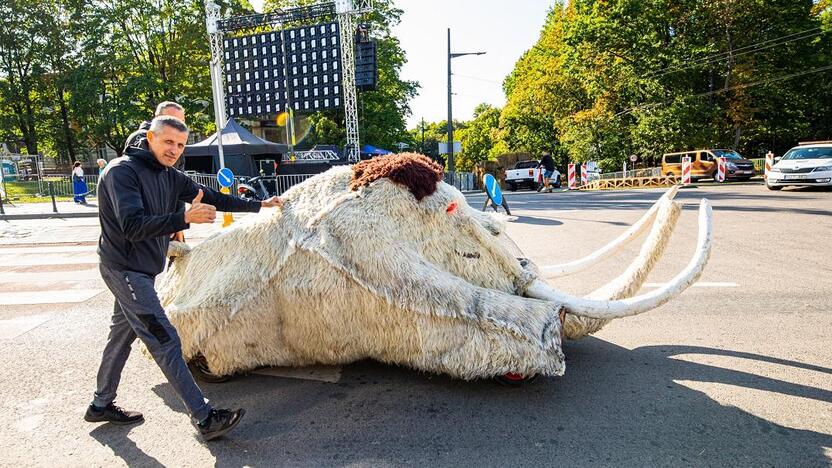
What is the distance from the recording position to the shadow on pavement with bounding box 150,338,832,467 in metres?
2.29

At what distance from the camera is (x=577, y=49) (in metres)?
28.6

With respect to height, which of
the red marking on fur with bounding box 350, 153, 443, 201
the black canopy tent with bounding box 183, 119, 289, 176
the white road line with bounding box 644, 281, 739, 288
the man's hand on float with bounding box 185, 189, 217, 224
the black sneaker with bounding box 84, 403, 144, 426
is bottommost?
the black sneaker with bounding box 84, 403, 144, 426

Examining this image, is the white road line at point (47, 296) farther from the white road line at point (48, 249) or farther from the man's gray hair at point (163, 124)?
the man's gray hair at point (163, 124)

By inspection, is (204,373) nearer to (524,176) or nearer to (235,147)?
(235,147)

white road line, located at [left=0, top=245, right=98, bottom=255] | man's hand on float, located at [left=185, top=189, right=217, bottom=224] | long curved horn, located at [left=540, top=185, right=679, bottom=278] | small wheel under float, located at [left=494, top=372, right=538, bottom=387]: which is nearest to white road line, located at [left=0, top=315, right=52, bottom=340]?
man's hand on float, located at [left=185, top=189, right=217, bottom=224]

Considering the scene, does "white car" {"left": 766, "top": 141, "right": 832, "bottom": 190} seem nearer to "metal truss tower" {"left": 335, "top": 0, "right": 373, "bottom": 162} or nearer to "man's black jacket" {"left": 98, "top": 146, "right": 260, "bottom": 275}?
"metal truss tower" {"left": 335, "top": 0, "right": 373, "bottom": 162}

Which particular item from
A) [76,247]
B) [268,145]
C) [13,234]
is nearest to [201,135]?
[268,145]

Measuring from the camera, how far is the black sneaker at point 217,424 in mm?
2422

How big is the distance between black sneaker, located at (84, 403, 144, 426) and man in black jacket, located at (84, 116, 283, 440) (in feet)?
1.60

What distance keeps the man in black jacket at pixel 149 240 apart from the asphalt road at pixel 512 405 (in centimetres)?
36

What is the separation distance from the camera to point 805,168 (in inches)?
546

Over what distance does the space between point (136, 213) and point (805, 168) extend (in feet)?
56.5

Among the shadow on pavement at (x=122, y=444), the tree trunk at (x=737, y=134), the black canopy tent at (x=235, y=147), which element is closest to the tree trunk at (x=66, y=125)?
the black canopy tent at (x=235, y=147)

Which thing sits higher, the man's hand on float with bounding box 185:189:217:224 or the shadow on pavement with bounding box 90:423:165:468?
the man's hand on float with bounding box 185:189:217:224
